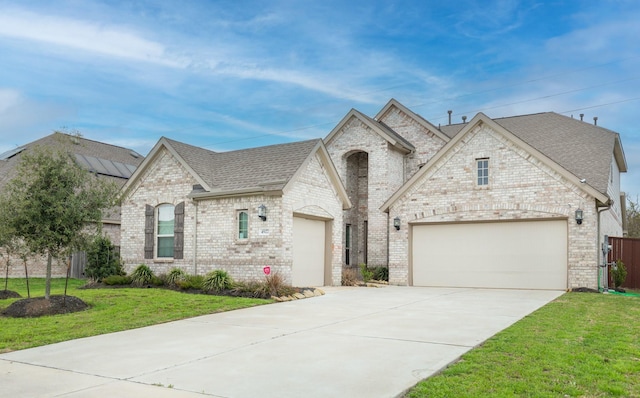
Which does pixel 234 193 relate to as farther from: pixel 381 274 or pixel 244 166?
pixel 381 274

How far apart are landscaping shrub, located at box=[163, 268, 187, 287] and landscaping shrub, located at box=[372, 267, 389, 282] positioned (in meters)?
8.39

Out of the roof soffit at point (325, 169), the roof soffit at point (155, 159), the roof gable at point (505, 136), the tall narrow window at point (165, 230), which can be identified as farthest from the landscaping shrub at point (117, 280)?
the roof gable at point (505, 136)

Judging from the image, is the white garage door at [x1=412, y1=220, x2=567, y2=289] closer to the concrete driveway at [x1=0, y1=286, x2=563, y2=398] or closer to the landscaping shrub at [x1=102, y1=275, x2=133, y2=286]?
the concrete driveway at [x1=0, y1=286, x2=563, y2=398]

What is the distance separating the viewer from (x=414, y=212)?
67.7ft

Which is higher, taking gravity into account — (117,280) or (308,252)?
(308,252)

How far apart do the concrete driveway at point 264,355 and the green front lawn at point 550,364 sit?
1.12ft

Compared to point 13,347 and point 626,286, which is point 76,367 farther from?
point 626,286

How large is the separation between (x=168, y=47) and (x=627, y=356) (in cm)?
1434

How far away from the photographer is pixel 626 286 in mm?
21062

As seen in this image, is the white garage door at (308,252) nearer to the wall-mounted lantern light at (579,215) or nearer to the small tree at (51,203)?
the small tree at (51,203)

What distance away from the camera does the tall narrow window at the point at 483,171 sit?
19.5 metres

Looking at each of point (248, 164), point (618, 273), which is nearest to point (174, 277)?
point (248, 164)

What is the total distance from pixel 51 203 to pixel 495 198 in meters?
13.9

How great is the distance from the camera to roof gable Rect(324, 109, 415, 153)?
2436cm
